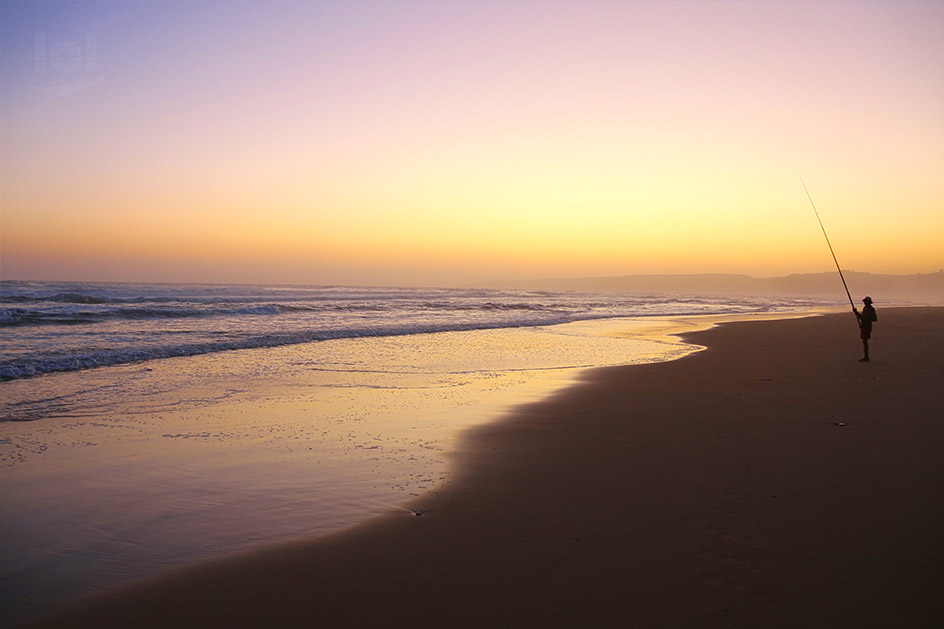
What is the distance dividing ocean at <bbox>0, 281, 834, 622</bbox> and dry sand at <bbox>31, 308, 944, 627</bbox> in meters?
0.53

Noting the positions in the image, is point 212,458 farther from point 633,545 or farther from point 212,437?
point 633,545

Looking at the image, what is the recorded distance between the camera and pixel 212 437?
7312mm

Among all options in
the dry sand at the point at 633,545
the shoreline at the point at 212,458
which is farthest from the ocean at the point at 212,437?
the dry sand at the point at 633,545

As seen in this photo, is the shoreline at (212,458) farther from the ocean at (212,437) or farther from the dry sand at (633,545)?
the dry sand at (633,545)

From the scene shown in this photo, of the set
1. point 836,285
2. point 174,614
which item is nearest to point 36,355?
point 174,614

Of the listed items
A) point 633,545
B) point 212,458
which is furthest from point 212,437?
point 633,545

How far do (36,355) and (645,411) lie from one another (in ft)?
45.9

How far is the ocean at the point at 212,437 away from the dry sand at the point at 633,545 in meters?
0.53

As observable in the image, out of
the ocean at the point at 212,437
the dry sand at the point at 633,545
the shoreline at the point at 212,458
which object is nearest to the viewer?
the dry sand at the point at 633,545

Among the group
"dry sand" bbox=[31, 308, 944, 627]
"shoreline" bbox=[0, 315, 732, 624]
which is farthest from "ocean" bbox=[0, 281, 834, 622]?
"dry sand" bbox=[31, 308, 944, 627]

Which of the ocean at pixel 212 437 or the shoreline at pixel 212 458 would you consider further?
the ocean at pixel 212 437

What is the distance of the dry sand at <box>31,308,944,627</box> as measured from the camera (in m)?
3.30

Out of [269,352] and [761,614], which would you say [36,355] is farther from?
[761,614]

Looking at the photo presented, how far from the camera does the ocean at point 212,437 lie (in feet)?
14.3
